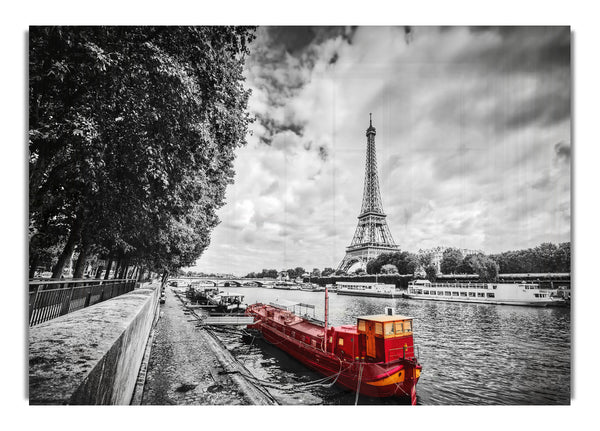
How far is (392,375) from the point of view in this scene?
885 centimetres

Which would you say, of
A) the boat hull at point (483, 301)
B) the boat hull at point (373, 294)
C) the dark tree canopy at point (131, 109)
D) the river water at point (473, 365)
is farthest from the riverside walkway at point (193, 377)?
the boat hull at point (373, 294)

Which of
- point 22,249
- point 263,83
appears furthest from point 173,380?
point 263,83

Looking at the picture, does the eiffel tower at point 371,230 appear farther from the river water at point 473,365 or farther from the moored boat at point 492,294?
the river water at point 473,365

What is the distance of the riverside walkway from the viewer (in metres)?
8.38

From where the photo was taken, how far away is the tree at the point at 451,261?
47.9 metres

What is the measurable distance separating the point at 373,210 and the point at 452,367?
52977 millimetres

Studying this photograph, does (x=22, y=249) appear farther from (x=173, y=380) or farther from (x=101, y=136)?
(x=173, y=380)

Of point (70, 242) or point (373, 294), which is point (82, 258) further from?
point (373, 294)

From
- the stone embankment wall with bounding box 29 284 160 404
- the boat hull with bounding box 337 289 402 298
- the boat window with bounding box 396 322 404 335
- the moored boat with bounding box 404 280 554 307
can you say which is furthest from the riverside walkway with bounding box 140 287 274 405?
the boat hull with bounding box 337 289 402 298

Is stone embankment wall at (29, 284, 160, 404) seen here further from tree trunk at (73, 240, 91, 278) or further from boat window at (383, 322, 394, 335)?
tree trunk at (73, 240, 91, 278)

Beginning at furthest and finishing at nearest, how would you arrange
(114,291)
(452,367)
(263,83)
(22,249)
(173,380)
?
(114,291), (452,367), (173,380), (263,83), (22,249)

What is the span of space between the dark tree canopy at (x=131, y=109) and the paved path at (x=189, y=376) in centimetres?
448

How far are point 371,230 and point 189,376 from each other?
186 ft

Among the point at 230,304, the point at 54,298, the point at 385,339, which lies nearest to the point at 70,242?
the point at 54,298
